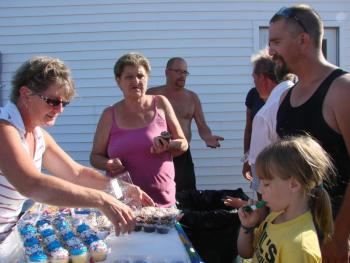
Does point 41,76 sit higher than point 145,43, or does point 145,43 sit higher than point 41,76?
point 145,43

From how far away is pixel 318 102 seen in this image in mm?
1896

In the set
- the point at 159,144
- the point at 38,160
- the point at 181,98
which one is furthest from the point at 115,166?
the point at 181,98

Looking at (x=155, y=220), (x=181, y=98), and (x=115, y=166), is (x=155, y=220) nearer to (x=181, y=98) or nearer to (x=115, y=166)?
(x=115, y=166)

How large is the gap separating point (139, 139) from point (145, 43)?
12.5 ft

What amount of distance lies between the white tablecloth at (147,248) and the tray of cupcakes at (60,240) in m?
0.06

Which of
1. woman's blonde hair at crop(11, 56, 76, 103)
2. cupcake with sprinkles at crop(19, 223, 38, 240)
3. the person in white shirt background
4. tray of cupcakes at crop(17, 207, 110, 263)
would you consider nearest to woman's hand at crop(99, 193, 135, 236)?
tray of cupcakes at crop(17, 207, 110, 263)

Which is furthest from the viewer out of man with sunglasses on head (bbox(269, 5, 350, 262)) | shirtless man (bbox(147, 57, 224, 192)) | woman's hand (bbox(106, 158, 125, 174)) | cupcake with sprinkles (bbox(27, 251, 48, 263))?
shirtless man (bbox(147, 57, 224, 192))

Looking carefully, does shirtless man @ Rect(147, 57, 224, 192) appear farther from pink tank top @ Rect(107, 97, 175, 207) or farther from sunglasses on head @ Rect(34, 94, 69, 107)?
sunglasses on head @ Rect(34, 94, 69, 107)

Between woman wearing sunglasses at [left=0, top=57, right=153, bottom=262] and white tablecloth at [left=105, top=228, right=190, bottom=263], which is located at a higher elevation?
woman wearing sunglasses at [left=0, top=57, right=153, bottom=262]

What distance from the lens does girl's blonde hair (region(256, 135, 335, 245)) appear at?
1.69 meters

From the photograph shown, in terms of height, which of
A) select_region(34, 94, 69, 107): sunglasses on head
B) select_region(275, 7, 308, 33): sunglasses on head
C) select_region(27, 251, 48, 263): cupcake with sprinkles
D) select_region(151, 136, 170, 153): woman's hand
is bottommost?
select_region(27, 251, 48, 263): cupcake with sprinkles

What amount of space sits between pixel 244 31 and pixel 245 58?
16.0 inches

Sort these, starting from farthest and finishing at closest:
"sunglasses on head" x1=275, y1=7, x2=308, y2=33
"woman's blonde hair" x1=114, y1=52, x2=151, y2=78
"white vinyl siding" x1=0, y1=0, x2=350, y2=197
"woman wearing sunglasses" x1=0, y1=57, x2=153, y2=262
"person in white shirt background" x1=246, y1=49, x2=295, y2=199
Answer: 1. "white vinyl siding" x1=0, y1=0, x2=350, y2=197
2. "woman's blonde hair" x1=114, y1=52, x2=151, y2=78
3. "person in white shirt background" x1=246, y1=49, x2=295, y2=199
4. "sunglasses on head" x1=275, y1=7, x2=308, y2=33
5. "woman wearing sunglasses" x1=0, y1=57, x2=153, y2=262

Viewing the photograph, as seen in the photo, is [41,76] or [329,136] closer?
[329,136]
